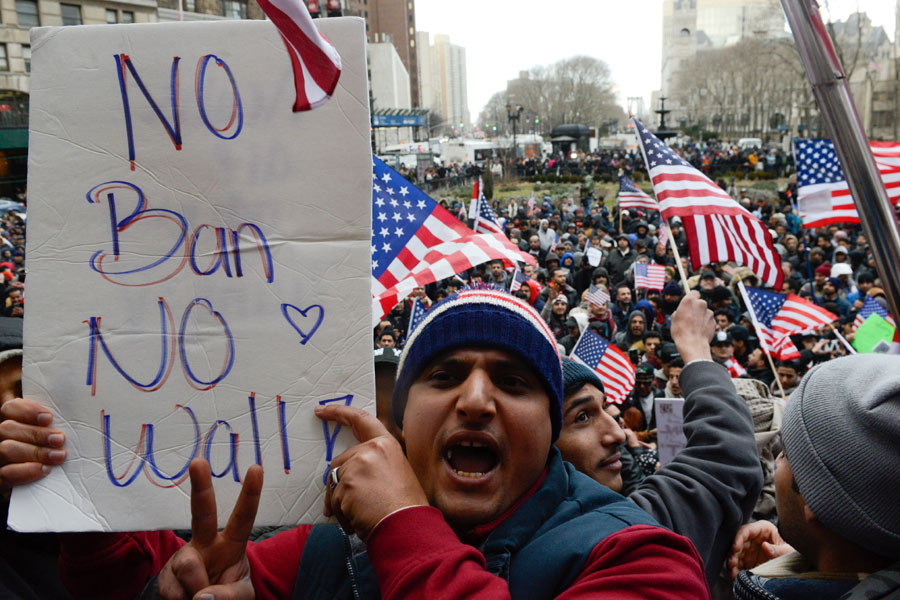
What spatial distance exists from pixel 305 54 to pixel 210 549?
977mm

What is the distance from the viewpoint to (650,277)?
1008cm

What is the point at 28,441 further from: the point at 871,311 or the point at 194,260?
the point at 871,311

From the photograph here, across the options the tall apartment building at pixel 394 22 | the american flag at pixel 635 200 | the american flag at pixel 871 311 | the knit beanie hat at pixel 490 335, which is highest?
the tall apartment building at pixel 394 22

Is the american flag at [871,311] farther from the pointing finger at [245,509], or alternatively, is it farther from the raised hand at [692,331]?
the pointing finger at [245,509]

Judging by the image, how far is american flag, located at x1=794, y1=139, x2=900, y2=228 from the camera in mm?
6766

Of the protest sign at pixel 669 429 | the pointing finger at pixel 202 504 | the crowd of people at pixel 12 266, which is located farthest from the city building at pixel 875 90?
the pointing finger at pixel 202 504

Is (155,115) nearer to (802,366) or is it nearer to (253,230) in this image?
(253,230)

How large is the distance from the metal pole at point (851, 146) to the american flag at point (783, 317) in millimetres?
5426

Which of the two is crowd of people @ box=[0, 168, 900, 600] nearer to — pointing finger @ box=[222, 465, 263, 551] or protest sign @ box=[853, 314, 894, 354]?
pointing finger @ box=[222, 465, 263, 551]

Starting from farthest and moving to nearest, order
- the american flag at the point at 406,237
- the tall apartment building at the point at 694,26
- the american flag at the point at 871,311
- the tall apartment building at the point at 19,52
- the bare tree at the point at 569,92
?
1. the tall apartment building at the point at 694,26
2. the bare tree at the point at 569,92
3. the tall apartment building at the point at 19,52
4. the american flag at the point at 871,311
5. the american flag at the point at 406,237

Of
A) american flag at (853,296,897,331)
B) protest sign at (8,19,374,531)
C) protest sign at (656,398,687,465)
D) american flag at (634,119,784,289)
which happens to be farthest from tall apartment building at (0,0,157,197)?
protest sign at (8,19,374,531)

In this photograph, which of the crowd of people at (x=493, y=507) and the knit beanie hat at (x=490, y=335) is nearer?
the crowd of people at (x=493, y=507)

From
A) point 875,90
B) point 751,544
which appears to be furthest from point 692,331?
point 875,90

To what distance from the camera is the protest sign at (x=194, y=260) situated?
56.3 inches
